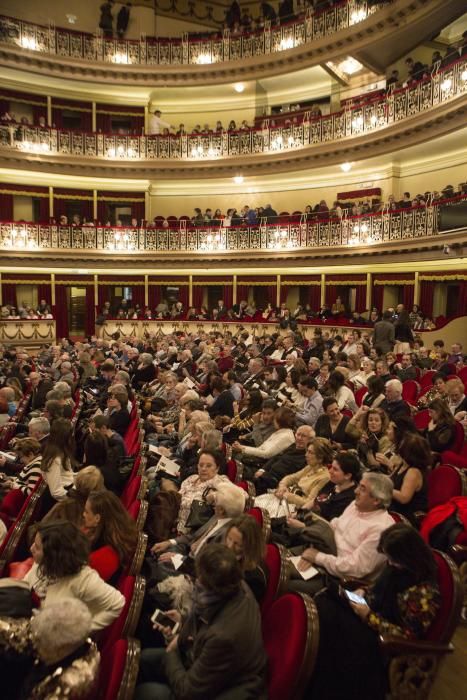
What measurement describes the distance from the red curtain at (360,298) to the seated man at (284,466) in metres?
14.0

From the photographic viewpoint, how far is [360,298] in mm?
18297

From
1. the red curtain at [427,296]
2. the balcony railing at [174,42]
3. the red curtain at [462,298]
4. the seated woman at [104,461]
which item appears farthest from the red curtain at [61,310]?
the seated woman at [104,461]

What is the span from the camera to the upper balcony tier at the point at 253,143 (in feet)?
47.6

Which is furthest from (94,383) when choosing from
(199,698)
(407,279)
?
(407,279)

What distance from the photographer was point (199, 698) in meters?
2.10

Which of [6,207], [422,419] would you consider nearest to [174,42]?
[6,207]

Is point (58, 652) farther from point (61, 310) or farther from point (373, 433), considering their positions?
point (61, 310)

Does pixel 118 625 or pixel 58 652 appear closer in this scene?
pixel 58 652

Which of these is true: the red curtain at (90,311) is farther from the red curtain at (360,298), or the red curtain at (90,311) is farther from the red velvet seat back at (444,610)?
the red velvet seat back at (444,610)

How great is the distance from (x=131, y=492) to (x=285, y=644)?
2165 mm

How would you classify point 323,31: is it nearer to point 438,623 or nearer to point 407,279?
point 407,279

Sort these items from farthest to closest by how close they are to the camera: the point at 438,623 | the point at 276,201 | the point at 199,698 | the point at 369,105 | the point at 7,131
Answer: the point at 276,201 → the point at 7,131 → the point at 369,105 → the point at 438,623 → the point at 199,698

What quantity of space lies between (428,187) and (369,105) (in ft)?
10.1

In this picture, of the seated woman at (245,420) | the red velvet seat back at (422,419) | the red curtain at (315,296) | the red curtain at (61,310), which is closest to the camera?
the red velvet seat back at (422,419)
